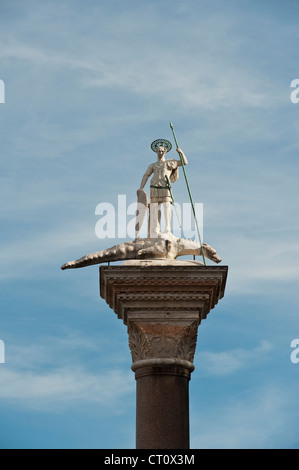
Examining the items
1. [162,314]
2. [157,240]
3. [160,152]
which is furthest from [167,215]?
[162,314]

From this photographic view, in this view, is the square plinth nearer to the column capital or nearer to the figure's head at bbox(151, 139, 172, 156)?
the column capital

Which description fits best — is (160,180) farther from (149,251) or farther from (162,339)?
(162,339)

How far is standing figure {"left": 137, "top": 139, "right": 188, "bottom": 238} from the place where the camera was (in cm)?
2974

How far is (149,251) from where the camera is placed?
94.3ft

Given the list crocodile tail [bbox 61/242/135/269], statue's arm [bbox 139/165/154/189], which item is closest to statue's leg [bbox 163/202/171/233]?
statue's arm [bbox 139/165/154/189]

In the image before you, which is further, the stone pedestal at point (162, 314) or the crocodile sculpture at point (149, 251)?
the crocodile sculpture at point (149, 251)

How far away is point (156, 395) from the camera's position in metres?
26.6

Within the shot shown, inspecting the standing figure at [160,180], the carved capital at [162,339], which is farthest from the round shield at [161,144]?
the carved capital at [162,339]

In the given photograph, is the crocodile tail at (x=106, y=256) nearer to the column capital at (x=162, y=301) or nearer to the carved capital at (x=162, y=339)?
the column capital at (x=162, y=301)

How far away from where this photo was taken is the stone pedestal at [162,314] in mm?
26859
